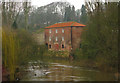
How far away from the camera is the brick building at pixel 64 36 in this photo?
37.0 metres

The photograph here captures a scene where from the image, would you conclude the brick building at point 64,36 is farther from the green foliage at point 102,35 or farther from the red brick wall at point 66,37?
the green foliage at point 102,35

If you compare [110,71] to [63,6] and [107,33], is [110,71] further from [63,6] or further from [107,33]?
[63,6]

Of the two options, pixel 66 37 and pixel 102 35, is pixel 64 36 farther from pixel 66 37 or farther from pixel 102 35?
pixel 102 35

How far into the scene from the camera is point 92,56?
17.2 metres

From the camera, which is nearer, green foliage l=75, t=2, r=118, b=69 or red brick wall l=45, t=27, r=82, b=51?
green foliage l=75, t=2, r=118, b=69

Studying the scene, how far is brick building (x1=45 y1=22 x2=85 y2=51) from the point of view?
1458 inches

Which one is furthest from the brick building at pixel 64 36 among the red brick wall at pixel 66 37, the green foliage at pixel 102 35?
the green foliage at pixel 102 35

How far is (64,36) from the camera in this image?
1528 inches

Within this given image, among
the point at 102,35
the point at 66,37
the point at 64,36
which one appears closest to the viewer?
the point at 102,35

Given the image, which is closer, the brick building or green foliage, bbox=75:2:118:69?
green foliage, bbox=75:2:118:69

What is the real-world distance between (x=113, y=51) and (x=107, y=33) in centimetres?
148

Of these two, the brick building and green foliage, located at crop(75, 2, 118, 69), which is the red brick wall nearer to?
the brick building

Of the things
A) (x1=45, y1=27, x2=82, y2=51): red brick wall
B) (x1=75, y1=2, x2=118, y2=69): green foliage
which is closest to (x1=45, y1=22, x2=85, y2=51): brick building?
(x1=45, y1=27, x2=82, y2=51): red brick wall

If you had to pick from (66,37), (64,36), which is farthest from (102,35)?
(64,36)
